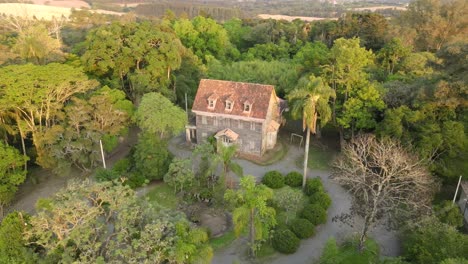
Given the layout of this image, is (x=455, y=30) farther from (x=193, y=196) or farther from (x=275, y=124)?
(x=193, y=196)

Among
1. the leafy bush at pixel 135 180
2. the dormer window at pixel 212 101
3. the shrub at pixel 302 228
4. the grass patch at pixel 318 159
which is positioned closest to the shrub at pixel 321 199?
the shrub at pixel 302 228

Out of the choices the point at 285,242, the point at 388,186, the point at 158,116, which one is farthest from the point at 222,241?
the point at 158,116

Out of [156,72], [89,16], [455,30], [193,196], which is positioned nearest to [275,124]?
[193,196]

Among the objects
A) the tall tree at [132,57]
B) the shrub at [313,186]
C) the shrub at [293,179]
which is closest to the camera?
the shrub at [313,186]

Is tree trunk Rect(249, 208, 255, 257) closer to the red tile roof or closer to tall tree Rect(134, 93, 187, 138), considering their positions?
the red tile roof

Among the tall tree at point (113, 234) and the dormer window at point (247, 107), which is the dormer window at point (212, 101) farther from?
the tall tree at point (113, 234)

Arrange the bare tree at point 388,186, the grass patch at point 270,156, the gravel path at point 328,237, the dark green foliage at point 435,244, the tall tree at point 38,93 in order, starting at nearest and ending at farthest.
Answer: the dark green foliage at point 435,244, the bare tree at point 388,186, the gravel path at point 328,237, the tall tree at point 38,93, the grass patch at point 270,156
